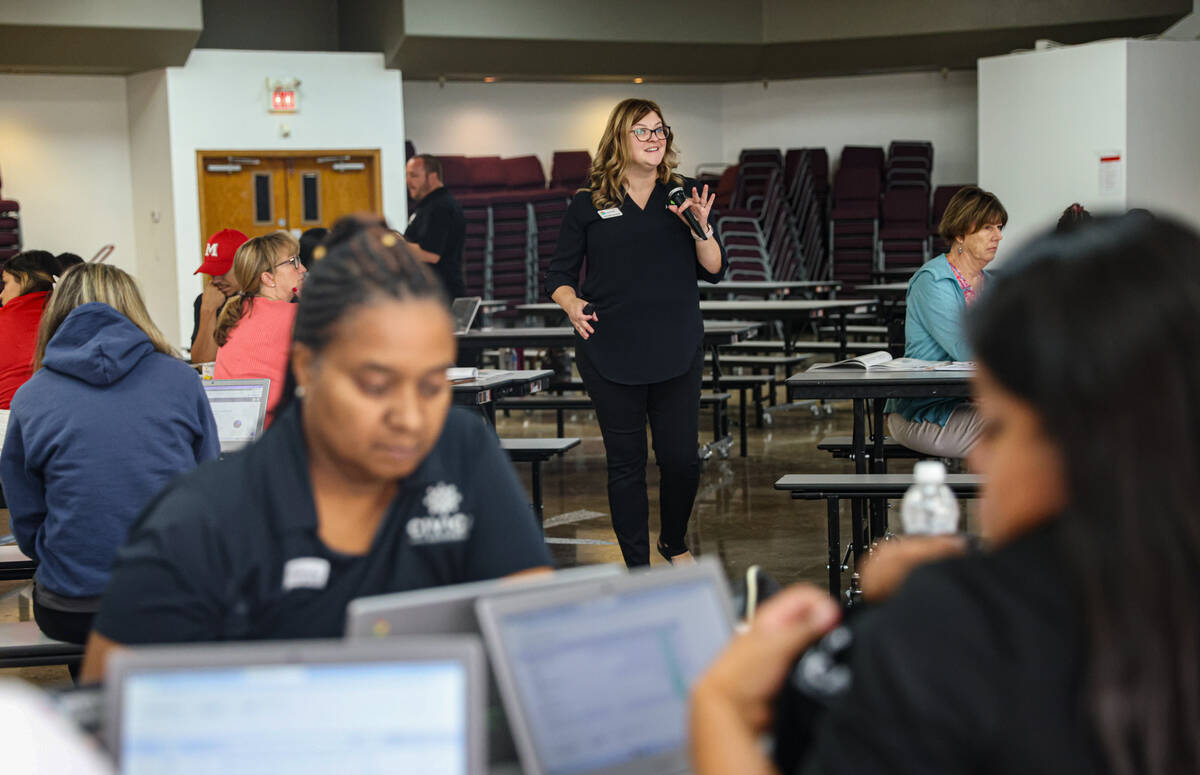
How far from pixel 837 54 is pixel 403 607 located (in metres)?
12.5

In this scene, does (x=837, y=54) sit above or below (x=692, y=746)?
above

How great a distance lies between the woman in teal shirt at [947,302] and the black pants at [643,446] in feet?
2.93

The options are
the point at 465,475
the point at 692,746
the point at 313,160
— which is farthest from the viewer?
the point at 313,160

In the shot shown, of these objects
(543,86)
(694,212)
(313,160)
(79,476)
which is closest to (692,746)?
(79,476)

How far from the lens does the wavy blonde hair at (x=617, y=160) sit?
3.96m

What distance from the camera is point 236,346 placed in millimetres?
3967

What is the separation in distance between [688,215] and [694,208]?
50 millimetres

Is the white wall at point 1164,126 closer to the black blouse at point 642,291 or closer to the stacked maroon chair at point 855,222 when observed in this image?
the stacked maroon chair at point 855,222

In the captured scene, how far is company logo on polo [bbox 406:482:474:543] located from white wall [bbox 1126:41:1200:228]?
10.2 metres

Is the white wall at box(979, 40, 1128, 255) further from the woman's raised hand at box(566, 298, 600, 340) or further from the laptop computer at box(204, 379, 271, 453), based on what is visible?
the laptop computer at box(204, 379, 271, 453)

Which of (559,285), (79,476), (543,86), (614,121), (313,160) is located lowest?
(79,476)

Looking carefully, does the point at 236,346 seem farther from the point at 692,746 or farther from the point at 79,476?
the point at 692,746

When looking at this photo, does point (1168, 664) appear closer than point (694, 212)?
Yes

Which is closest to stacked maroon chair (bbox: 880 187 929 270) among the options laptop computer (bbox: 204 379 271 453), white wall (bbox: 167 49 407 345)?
white wall (bbox: 167 49 407 345)
